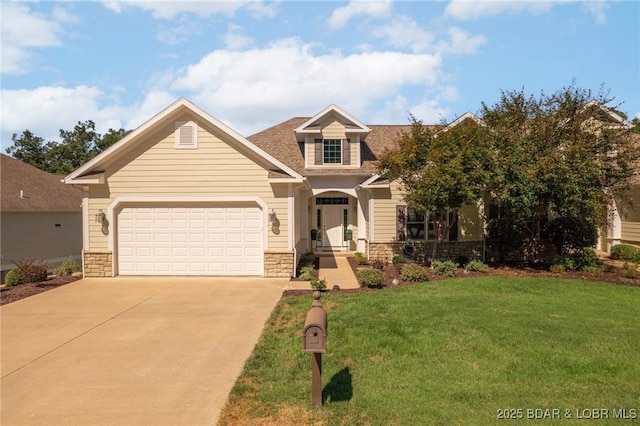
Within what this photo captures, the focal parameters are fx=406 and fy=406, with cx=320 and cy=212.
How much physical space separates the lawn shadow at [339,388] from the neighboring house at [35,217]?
54.8 ft

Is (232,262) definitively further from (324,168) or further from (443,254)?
(443,254)

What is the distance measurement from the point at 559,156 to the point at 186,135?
1177 centimetres

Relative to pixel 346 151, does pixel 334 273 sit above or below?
below

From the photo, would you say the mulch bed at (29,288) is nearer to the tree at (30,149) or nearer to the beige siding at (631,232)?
the beige siding at (631,232)

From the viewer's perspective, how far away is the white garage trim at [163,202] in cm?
1305

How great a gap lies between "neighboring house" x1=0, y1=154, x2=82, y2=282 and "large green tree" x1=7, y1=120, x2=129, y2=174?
25.6 metres

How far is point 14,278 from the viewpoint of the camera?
480 inches

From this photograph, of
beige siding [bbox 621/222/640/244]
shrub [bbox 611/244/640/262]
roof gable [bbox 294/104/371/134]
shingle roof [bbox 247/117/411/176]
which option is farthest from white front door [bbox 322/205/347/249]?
beige siding [bbox 621/222/640/244]

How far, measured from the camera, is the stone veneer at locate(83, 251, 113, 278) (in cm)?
1316

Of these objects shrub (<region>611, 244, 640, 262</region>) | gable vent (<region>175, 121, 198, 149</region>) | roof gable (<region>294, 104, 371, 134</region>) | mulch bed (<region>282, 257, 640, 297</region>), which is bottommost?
mulch bed (<region>282, 257, 640, 297</region>)

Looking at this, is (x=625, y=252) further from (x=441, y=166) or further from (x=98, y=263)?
(x=98, y=263)

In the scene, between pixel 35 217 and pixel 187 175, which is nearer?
pixel 187 175

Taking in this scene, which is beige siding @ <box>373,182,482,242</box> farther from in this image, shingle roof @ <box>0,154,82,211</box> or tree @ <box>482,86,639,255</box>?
shingle roof @ <box>0,154,82,211</box>

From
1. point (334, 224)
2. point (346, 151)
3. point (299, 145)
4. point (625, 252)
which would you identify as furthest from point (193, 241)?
point (625, 252)
